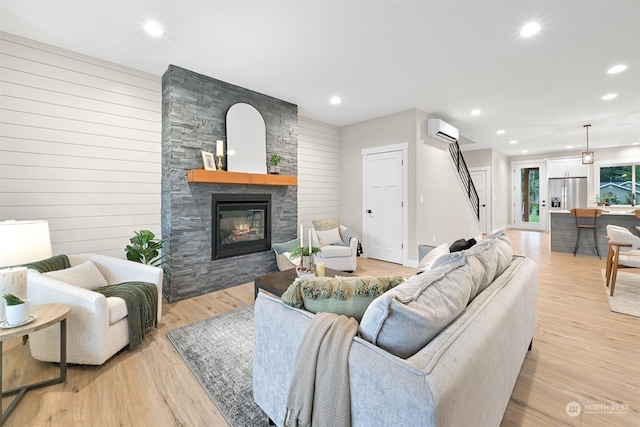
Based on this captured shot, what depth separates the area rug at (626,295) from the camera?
295cm

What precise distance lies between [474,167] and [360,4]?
8065mm

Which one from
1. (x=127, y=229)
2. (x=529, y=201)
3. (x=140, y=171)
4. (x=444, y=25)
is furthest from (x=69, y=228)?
(x=529, y=201)

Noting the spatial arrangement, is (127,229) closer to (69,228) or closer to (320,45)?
(69,228)

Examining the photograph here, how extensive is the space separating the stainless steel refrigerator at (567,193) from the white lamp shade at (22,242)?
11.2 metres

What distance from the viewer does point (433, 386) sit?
800mm

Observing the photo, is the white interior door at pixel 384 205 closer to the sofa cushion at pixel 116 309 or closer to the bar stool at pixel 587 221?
the bar stool at pixel 587 221

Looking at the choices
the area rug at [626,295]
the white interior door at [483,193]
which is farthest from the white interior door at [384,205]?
the white interior door at [483,193]

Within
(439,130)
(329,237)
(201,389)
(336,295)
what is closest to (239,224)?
(329,237)

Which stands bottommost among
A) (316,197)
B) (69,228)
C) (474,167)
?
(69,228)

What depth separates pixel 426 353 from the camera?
94 cm

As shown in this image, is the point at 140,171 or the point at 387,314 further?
the point at 140,171

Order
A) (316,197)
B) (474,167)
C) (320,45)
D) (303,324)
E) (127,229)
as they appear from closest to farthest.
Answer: (303,324)
(320,45)
(127,229)
(316,197)
(474,167)

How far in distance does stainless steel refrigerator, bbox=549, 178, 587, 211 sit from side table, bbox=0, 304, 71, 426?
36.4 feet

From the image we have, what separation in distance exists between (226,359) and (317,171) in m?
4.05
